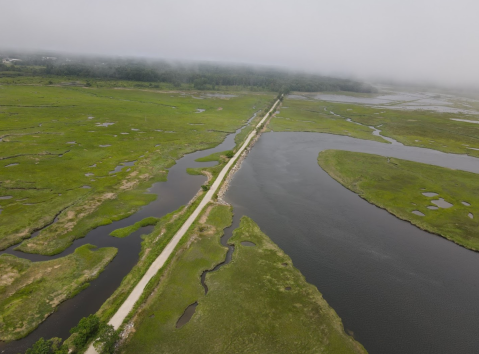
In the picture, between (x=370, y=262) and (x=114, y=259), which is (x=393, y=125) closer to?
(x=370, y=262)

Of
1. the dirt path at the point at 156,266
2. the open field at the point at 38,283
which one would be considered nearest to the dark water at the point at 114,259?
the open field at the point at 38,283

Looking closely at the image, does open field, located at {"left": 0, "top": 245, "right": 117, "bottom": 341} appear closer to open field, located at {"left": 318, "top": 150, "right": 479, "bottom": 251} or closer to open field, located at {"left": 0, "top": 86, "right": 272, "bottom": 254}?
open field, located at {"left": 0, "top": 86, "right": 272, "bottom": 254}

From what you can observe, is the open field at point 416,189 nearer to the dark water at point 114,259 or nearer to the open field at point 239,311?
the open field at point 239,311

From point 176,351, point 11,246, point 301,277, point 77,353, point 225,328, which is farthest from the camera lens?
point 11,246

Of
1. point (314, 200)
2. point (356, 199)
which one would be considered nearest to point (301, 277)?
point (314, 200)

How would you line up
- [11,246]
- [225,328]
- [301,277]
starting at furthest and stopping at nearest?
[11,246] < [301,277] < [225,328]

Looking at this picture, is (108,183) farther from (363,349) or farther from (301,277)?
(363,349)

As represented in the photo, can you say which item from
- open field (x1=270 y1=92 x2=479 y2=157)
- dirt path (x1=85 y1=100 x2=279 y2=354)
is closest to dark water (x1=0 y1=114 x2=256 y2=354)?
dirt path (x1=85 y1=100 x2=279 y2=354)
